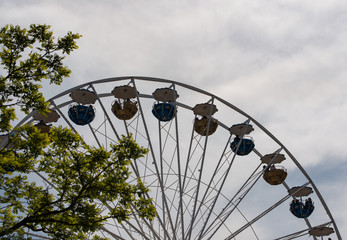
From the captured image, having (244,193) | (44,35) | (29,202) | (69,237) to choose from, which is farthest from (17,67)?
(244,193)

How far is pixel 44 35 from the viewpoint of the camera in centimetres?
1101

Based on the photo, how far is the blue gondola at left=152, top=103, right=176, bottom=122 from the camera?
19.9 m

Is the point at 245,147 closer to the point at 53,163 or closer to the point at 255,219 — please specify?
the point at 255,219

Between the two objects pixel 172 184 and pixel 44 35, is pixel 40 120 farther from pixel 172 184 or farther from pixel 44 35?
pixel 44 35

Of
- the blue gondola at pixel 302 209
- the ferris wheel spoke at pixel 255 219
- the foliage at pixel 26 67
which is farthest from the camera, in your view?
the blue gondola at pixel 302 209

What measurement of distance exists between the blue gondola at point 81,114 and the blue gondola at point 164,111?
3295 millimetres

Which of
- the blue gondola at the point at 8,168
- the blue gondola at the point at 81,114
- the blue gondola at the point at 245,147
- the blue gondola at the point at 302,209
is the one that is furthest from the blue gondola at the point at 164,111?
the blue gondola at the point at 302,209

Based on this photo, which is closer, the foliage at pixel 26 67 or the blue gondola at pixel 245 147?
the foliage at pixel 26 67

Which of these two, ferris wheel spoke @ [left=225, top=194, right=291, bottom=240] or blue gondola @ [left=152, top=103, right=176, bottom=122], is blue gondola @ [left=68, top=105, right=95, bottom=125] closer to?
blue gondola @ [left=152, top=103, right=176, bottom=122]

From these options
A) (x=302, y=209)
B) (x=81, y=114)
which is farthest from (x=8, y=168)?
(x=302, y=209)

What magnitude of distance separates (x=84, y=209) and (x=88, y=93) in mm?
9588

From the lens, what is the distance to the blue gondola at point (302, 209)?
2492 centimetres

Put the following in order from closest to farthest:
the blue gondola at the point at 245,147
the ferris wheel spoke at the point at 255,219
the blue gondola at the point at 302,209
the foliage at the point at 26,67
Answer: the foliage at the point at 26,67, the ferris wheel spoke at the point at 255,219, the blue gondola at the point at 245,147, the blue gondola at the point at 302,209

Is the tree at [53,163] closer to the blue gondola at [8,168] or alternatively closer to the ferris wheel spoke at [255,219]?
Result: the blue gondola at [8,168]
